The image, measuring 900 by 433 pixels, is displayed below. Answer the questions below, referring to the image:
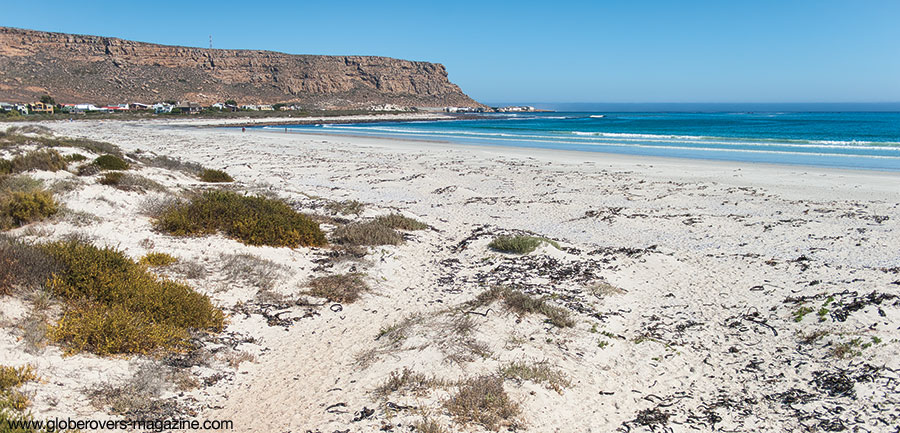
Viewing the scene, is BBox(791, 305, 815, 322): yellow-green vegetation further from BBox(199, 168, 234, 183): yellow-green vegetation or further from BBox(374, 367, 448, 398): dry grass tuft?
BBox(199, 168, 234, 183): yellow-green vegetation

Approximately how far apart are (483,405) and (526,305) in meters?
1.96

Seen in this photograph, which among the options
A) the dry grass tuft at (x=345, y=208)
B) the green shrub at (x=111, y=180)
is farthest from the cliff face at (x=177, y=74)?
the dry grass tuft at (x=345, y=208)

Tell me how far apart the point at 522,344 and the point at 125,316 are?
3.42 metres

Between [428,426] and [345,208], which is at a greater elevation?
[345,208]

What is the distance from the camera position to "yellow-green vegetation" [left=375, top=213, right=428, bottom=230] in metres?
9.60

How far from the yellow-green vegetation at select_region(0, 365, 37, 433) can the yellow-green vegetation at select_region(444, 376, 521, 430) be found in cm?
257

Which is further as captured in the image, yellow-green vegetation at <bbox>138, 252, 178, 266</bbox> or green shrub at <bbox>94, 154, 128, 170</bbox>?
green shrub at <bbox>94, 154, 128, 170</bbox>

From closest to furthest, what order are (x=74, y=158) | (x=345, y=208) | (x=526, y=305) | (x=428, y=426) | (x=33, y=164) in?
(x=428, y=426), (x=526, y=305), (x=33, y=164), (x=345, y=208), (x=74, y=158)

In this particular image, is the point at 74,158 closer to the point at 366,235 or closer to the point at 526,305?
the point at 366,235

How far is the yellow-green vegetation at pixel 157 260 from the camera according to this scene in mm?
6444

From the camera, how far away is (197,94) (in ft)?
328

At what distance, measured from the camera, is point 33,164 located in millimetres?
10766

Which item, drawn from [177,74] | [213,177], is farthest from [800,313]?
[177,74]

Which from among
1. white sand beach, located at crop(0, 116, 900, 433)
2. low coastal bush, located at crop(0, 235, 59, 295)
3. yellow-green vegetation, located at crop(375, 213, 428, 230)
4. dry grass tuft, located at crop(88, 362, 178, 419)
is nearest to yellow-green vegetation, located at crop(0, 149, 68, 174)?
white sand beach, located at crop(0, 116, 900, 433)
